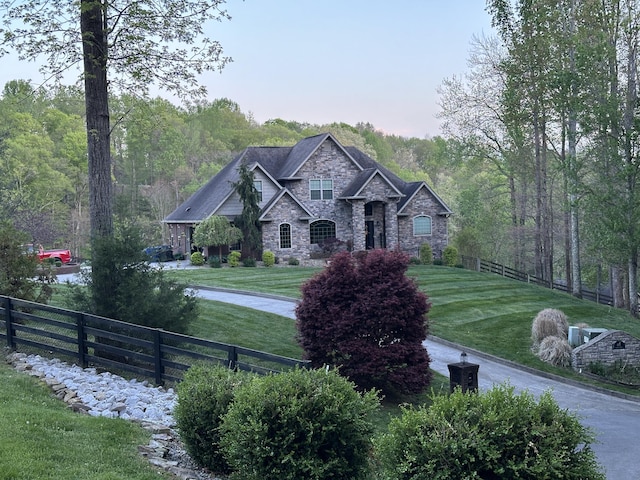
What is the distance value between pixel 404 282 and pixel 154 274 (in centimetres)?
482

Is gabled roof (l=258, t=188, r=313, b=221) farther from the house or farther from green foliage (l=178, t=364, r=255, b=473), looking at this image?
green foliage (l=178, t=364, r=255, b=473)

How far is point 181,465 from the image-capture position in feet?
22.2

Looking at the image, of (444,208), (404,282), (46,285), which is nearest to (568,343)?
(404,282)

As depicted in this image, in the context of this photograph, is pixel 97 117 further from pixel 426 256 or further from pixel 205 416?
pixel 426 256

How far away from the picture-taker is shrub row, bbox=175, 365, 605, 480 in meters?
4.90

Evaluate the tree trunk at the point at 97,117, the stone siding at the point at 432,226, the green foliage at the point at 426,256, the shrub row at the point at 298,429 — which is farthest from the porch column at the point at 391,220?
the shrub row at the point at 298,429

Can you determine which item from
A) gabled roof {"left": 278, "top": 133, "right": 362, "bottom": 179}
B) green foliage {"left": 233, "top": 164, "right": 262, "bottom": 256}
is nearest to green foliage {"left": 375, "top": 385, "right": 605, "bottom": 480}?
green foliage {"left": 233, "top": 164, "right": 262, "bottom": 256}

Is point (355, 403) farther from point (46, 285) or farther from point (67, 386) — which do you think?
point (46, 285)

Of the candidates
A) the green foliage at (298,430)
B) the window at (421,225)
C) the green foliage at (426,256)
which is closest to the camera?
the green foliage at (298,430)

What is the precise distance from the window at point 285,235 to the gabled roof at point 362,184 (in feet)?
13.6

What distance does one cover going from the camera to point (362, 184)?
122 feet

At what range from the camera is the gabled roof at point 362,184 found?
1463 inches

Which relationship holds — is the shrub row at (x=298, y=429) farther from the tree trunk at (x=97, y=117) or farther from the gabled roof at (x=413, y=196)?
the gabled roof at (x=413, y=196)

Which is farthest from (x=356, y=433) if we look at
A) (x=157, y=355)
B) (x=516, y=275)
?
(x=516, y=275)
